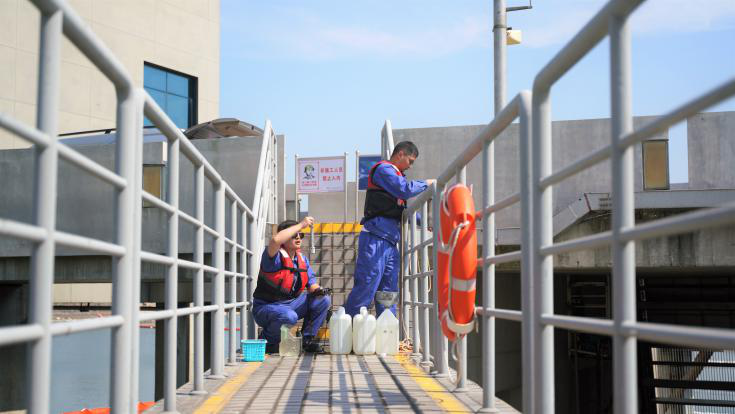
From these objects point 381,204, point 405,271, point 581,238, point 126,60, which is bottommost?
point 405,271

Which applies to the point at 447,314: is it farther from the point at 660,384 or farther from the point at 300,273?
the point at 660,384

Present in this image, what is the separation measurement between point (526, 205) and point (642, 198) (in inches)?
351

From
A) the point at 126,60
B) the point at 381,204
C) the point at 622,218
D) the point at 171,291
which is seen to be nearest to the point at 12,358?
the point at 381,204

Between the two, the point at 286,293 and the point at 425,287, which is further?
the point at 286,293

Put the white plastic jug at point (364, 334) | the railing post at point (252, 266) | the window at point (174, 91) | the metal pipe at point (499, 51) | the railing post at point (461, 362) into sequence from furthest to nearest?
the window at point (174, 91), the metal pipe at point (499, 51), the railing post at point (252, 266), the white plastic jug at point (364, 334), the railing post at point (461, 362)

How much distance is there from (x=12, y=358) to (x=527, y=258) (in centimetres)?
1386

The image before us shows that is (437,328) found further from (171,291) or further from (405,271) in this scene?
(405,271)

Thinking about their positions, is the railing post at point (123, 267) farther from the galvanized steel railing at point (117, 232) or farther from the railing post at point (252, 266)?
the railing post at point (252, 266)

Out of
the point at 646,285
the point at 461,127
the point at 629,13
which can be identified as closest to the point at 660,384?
the point at 646,285

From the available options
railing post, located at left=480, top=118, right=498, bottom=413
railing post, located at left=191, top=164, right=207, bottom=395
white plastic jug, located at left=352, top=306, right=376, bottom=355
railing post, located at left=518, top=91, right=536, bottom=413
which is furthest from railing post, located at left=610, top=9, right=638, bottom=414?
white plastic jug, located at left=352, top=306, right=376, bottom=355

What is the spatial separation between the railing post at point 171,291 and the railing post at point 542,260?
6.04 ft

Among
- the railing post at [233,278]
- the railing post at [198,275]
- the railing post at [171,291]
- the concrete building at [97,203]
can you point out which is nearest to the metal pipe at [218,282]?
the railing post at [198,275]

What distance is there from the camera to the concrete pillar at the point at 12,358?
583 inches

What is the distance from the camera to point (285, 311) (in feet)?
27.9
